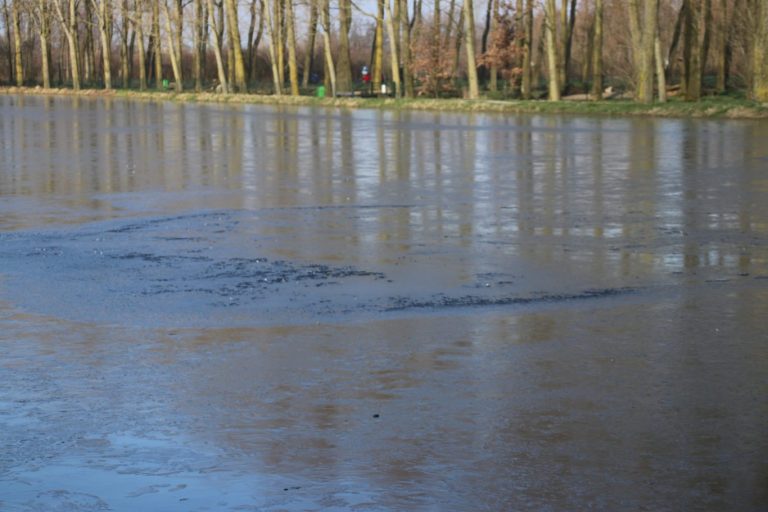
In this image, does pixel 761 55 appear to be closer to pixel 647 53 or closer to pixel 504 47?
pixel 647 53

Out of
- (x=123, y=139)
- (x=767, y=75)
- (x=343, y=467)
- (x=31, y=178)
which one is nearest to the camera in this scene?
(x=343, y=467)

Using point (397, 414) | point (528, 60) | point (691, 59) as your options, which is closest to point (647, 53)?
point (691, 59)

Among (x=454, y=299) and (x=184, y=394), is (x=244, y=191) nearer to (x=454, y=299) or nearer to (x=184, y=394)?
(x=454, y=299)

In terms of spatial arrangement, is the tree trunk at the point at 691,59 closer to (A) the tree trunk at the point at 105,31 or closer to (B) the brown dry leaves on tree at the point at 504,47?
(B) the brown dry leaves on tree at the point at 504,47

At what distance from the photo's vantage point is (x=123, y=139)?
30.2 meters

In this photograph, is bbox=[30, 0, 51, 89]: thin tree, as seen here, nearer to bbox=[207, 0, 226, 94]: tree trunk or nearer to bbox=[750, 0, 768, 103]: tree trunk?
bbox=[207, 0, 226, 94]: tree trunk

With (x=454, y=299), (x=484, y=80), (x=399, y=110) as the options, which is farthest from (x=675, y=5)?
(x=454, y=299)

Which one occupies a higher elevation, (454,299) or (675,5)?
(675,5)

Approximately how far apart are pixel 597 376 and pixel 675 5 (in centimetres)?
7287

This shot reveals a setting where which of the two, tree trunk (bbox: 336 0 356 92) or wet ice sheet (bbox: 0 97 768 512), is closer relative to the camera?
wet ice sheet (bbox: 0 97 768 512)

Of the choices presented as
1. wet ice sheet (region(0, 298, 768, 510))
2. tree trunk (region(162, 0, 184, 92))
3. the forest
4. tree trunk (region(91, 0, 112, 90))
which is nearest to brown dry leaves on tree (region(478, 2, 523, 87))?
the forest

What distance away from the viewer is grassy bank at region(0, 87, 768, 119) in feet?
137

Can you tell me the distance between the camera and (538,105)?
4866cm

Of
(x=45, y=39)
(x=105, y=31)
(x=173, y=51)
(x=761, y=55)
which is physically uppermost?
(x=105, y=31)
